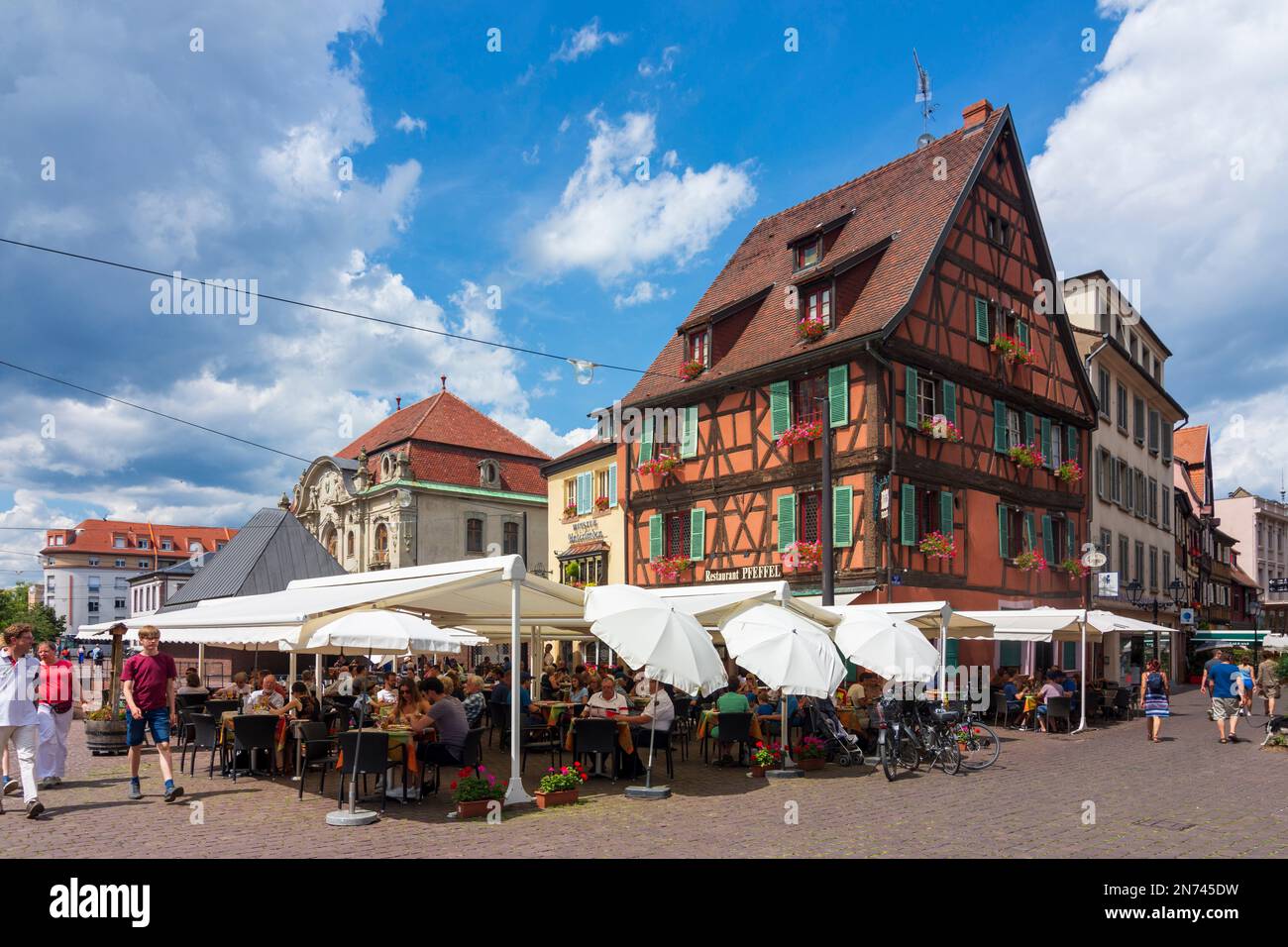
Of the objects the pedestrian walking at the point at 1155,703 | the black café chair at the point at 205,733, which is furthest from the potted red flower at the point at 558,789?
the pedestrian walking at the point at 1155,703

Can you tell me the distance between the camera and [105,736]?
1653 cm

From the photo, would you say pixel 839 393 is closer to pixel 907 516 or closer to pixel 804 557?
pixel 907 516

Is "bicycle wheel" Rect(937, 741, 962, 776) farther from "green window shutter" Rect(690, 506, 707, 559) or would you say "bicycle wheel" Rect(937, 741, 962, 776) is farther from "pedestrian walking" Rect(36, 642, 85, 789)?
"green window shutter" Rect(690, 506, 707, 559)

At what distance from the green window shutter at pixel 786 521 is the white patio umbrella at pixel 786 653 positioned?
12.5 meters

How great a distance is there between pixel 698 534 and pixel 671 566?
1186 mm

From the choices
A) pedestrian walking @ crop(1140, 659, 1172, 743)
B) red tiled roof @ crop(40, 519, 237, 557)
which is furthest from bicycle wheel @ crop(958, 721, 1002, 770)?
red tiled roof @ crop(40, 519, 237, 557)

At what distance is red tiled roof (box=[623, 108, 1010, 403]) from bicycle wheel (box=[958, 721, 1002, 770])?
10.8 m

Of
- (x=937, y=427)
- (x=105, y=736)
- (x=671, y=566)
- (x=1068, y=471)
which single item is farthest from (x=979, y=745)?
(x=1068, y=471)

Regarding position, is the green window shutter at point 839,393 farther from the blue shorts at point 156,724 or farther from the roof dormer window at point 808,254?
the blue shorts at point 156,724

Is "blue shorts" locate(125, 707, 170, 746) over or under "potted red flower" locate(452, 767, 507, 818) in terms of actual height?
over

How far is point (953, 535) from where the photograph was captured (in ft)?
85.9

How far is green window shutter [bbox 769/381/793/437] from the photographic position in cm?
2650

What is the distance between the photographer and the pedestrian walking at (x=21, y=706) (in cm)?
1016
